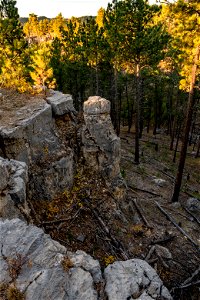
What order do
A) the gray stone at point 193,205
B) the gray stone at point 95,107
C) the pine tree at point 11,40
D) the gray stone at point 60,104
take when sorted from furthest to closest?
the pine tree at point 11,40 → the gray stone at point 193,205 → the gray stone at point 95,107 → the gray stone at point 60,104

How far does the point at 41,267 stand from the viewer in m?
5.28

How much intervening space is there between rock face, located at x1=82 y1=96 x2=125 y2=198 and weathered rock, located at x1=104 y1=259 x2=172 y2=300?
23.4 feet

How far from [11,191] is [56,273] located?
101 inches

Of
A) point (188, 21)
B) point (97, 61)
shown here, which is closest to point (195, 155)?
point (97, 61)

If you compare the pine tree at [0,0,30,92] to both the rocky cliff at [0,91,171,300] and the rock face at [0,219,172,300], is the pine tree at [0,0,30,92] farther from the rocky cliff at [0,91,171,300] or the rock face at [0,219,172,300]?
the rock face at [0,219,172,300]

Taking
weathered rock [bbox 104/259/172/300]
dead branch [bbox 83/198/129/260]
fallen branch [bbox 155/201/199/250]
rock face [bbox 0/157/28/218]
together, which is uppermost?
rock face [bbox 0/157/28/218]

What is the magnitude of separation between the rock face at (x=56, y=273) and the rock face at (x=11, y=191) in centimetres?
64

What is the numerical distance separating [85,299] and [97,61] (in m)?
26.6

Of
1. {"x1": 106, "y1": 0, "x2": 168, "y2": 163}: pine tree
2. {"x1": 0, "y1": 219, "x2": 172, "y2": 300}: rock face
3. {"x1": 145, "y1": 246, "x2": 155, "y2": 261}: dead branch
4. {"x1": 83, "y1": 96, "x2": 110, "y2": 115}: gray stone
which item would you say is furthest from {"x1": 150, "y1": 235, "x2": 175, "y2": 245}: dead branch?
{"x1": 106, "y1": 0, "x2": 168, "y2": 163}: pine tree

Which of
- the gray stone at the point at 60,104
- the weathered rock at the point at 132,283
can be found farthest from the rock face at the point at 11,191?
the gray stone at the point at 60,104

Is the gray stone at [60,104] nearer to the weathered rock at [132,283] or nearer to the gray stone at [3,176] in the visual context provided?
the gray stone at [3,176]

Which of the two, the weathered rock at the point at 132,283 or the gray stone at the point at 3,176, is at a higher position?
the gray stone at the point at 3,176

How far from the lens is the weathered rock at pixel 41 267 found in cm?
495

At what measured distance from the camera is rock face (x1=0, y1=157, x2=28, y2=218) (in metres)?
6.68
